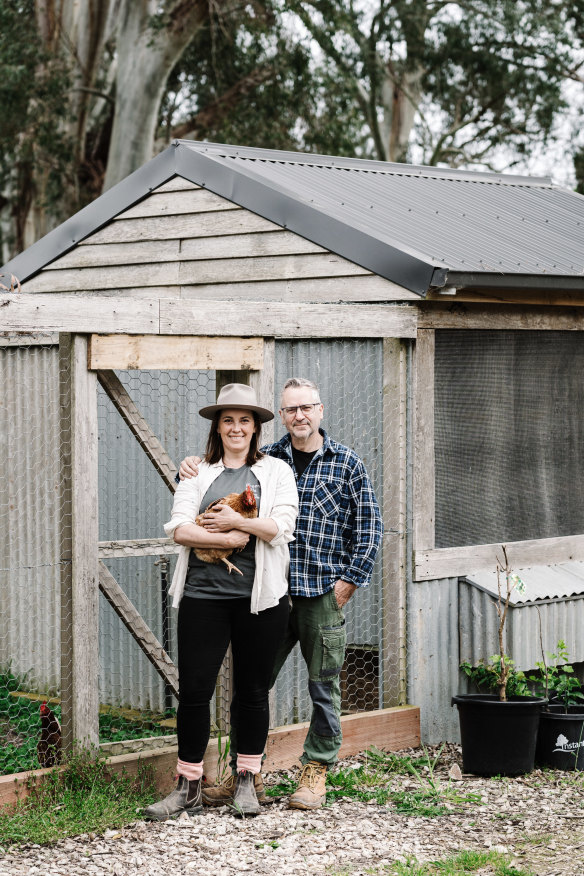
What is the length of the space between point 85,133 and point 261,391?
14.0 metres

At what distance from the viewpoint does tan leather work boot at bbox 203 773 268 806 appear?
17.5 ft

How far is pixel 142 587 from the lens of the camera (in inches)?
279

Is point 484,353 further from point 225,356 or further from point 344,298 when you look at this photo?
point 225,356

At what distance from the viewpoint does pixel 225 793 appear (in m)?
5.37

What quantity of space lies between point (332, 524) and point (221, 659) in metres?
0.80

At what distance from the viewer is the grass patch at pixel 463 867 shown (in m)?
4.58

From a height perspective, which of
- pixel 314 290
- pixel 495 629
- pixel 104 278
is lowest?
pixel 495 629

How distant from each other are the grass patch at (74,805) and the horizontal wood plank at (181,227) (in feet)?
11.3

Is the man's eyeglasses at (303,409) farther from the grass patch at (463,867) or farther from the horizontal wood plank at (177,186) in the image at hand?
the horizontal wood plank at (177,186)

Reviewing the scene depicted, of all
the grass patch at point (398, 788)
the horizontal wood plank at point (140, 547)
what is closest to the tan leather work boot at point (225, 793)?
the grass patch at point (398, 788)

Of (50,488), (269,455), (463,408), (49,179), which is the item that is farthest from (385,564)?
(49,179)

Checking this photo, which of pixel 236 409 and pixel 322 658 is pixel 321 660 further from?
pixel 236 409

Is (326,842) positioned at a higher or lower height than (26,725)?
lower

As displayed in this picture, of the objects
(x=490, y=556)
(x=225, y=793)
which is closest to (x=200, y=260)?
(x=490, y=556)
